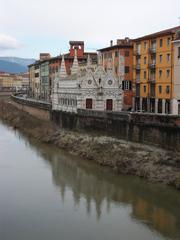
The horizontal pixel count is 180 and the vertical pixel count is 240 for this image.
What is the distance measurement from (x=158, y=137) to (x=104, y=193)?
805cm

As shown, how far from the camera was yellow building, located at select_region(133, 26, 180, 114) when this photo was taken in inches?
1933

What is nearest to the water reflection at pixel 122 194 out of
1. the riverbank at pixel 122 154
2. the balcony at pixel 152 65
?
the riverbank at pixel 122 154

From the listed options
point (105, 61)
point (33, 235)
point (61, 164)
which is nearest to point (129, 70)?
point (105, 61)

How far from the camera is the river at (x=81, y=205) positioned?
Answer: 784 inches

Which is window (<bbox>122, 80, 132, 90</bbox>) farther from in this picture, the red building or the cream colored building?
the red building

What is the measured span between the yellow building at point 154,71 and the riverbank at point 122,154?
12077mm

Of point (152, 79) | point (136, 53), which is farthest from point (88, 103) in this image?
point (136, 53)

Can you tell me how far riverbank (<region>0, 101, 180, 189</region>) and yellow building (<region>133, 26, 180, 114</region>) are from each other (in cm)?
1208

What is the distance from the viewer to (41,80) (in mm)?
99188

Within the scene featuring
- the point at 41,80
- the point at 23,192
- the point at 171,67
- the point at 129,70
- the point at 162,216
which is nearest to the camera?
the point at 162,216

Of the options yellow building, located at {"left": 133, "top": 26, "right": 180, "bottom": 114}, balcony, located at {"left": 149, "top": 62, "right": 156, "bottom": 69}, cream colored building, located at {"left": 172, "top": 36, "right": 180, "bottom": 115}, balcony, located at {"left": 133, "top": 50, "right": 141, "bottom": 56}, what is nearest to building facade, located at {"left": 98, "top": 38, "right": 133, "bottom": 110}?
yellow building, located at {"left": 133, "top": 26, "right": 180, "bottom": 114}

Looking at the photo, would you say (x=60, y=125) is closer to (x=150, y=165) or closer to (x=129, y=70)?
(x=129, y=70)

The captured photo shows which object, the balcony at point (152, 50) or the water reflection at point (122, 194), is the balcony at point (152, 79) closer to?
the balcony at point (152, 50)

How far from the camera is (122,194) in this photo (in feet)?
85.0
